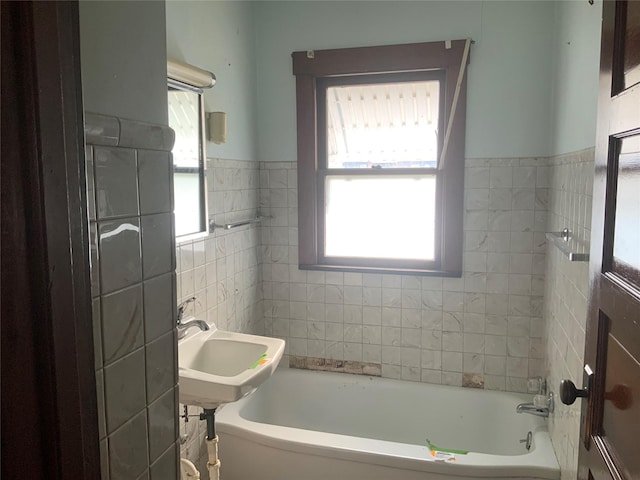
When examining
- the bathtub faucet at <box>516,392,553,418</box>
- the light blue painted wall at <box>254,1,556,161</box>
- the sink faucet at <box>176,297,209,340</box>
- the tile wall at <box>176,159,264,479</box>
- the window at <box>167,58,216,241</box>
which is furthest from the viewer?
the light blue painted wall at <box>254,1,556,161</box>

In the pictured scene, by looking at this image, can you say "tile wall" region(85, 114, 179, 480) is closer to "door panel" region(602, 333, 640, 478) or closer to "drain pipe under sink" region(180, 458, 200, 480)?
"door panel" region(602, 333, 640, 478)

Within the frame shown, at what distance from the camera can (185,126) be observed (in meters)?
2.17

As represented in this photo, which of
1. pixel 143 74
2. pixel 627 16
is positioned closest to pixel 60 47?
pixel 143 74

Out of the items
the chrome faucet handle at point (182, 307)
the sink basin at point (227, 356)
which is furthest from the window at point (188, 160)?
the sink basin at point (227, 356)

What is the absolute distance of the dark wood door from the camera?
0.85 m

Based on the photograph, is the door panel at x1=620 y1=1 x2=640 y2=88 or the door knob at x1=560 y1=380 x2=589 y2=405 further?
the door knob at x1=560 y1=380 x2=589 y2=405

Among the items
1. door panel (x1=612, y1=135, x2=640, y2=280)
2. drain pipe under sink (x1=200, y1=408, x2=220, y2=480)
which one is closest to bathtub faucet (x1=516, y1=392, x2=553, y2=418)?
drain pipe under sink (x1=200, y1=408, x2=220, y2=480)

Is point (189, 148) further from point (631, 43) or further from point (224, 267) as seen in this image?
point (631, 43)

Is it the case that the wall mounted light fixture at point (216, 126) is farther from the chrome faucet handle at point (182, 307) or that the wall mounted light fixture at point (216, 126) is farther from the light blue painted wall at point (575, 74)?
the light blue painted wall at point (575, 74)

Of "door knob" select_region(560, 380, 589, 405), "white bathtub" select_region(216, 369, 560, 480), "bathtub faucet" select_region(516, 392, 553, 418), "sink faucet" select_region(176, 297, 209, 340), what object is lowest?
"white bathtub" select_region(216, 369, 560, 480)

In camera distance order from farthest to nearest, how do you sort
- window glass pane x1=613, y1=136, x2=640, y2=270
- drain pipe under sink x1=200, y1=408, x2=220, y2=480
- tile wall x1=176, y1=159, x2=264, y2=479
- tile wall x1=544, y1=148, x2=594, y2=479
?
tile wall x1=176, y1=159, x2=264, y2=479 < drain pipe under sink x1=200, y1=408, x2=220, y2=480 < tile wall x1=544, y1=148, x2=594, y2=479 < window glass pane x1=613, y1=136, x2=640, y2=270

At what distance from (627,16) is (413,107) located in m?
1.86

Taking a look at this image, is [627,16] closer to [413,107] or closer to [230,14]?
[413,107]

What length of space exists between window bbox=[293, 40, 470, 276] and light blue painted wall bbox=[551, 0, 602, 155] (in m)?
0.45
